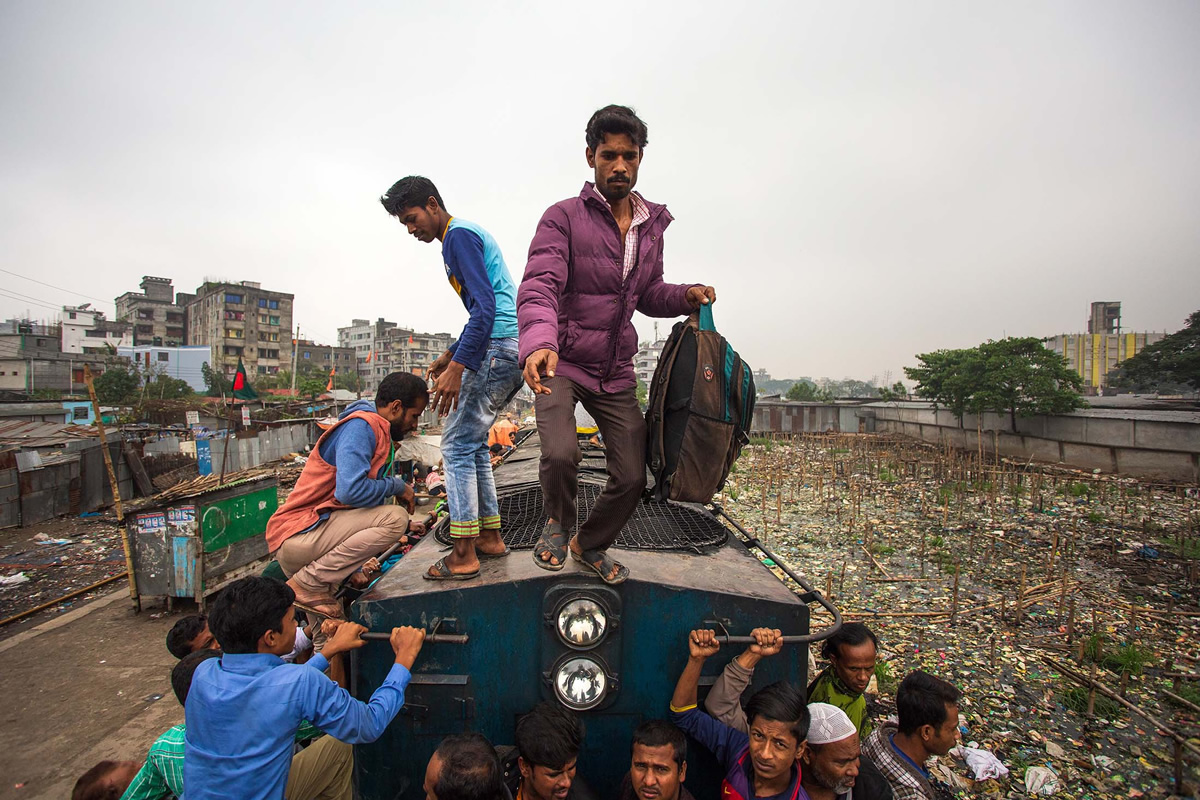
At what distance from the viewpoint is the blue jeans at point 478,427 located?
246 cm

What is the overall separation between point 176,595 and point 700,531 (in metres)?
6.09

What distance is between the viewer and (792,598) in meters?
2.26

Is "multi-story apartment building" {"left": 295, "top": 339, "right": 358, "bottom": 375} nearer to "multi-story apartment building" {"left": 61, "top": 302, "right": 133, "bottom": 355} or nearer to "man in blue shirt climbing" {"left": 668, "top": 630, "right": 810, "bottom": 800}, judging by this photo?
"multi-story apartment building" {"left": 61, "top": 302, "right": 133, "bottom": 355}

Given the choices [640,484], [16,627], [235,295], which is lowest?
[16,627]

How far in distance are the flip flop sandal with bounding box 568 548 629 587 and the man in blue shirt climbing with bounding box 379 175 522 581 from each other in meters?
0.47

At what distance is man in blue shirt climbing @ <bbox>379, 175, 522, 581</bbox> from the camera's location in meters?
2.45

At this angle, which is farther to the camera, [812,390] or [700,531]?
[812,390]

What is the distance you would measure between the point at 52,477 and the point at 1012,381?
85.7 feet

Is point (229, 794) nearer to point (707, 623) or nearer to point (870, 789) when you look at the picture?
point (707, 623)

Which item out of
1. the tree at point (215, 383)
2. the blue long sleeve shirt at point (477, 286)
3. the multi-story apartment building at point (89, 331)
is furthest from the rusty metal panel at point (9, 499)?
the multi-story apartment building at point (89, 331)

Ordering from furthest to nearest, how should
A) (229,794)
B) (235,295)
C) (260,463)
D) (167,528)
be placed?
(235,295) → (260,463) → (167,528) → (229,794)

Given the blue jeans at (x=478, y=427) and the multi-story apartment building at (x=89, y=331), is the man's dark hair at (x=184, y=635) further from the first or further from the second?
the multi-story apartment building at (x=89, y=331)

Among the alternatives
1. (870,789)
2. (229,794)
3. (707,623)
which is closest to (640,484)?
(707,623)

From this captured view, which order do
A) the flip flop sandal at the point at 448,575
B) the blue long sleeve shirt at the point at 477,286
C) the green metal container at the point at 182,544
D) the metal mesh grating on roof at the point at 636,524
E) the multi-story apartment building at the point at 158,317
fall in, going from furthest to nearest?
the multi-story apartment building at the point at 158,317 < the green metal container at the point at 182,544 < the metal mesh grating on roof at the point at 636,524 < the blue long sleeve shirt at the point at 477,286 < the flip flop sandal at the point at 448,575
